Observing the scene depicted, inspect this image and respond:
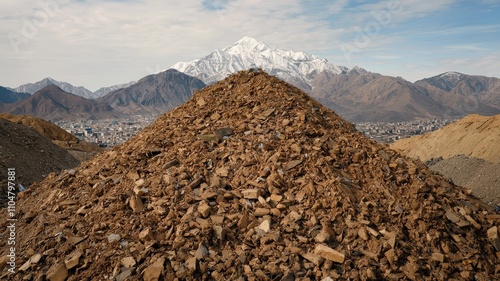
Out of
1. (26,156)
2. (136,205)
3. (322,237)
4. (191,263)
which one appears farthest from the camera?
(26,156)

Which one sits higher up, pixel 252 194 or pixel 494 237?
pixel 252 194

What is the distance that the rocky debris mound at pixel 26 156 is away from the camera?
1551cm

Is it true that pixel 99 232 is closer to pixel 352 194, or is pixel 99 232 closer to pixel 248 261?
pixel 248 261

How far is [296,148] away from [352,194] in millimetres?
1616

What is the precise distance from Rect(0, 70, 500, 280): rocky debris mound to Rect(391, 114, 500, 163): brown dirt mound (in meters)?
19.6

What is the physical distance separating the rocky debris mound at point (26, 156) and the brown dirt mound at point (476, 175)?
18.9 meters

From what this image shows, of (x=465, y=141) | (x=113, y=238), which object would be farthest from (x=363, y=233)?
(x=465, y=141)

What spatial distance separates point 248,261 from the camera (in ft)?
20.2

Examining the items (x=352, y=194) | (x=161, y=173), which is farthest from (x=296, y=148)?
(x=161, y=173)

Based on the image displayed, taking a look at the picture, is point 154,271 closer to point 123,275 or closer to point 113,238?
point 123,275

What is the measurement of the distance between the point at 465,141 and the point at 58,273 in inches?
1217

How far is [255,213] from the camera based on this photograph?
701cm

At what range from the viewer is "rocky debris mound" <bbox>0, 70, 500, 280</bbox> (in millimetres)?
6172

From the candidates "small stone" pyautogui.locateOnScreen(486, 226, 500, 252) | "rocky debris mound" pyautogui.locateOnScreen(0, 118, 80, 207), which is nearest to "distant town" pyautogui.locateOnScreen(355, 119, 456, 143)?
"rocky debris mound" pyautogui.locateOnScreen(0, 118, 80, 207)
